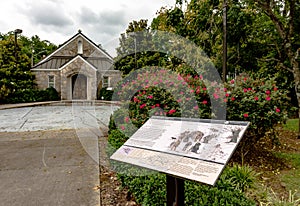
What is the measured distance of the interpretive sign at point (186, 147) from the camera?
175 centimetres

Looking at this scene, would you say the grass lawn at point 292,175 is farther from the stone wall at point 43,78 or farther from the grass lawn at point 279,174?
the stone wall at point 43,78

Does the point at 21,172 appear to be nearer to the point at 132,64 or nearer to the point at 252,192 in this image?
the point at 252,192

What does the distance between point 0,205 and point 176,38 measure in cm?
772

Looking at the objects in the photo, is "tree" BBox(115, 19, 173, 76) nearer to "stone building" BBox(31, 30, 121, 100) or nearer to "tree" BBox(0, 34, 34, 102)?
"stone building" BBox(31, 30, 121, 100)

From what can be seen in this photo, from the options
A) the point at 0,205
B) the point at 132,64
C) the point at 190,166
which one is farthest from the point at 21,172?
the point at 132,64

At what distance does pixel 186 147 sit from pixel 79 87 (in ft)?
59.5

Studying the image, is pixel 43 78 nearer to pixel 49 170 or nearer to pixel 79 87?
pixel 79 87

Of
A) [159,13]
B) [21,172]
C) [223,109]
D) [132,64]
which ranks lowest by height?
[21,172]

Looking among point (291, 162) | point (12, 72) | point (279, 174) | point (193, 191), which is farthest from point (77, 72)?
point (193, 191)

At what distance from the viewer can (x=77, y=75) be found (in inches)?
755

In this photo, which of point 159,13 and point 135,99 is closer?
point 135,99

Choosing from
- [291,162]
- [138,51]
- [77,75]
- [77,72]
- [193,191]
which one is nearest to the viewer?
[193,191]

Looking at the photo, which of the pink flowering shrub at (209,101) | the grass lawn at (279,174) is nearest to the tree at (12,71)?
the pink flowering shrub at (209,101)

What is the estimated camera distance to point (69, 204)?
264 cm
